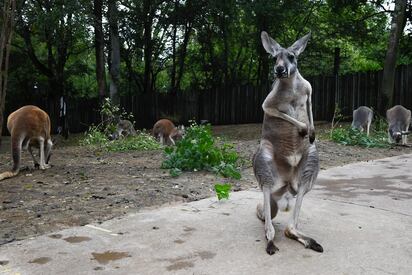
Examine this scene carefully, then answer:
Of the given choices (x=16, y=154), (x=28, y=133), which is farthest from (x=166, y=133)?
(x=16, y=154)

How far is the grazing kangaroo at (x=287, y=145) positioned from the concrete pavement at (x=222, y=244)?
1.17 feet

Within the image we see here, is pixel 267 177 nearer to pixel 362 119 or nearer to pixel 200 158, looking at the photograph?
pixel 200 158

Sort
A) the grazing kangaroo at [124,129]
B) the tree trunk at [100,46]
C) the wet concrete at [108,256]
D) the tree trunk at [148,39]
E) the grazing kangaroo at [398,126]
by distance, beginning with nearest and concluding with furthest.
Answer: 1. the wet concrete at [108,256]
2. the grazing kangaroo at [398,126]
3. the grazing kangaroo at [124,129]
4. the tree trunk at [100,46]
5. the tree trunk at [148,39]

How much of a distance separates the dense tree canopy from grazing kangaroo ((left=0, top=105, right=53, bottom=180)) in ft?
29.1

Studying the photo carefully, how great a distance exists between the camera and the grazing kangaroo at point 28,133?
7.36m

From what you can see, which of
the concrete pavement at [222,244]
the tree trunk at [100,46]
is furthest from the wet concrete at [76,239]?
the tree trunk at [100,46]

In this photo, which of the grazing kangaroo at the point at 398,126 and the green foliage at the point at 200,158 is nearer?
the green foliage at the point at 200,158

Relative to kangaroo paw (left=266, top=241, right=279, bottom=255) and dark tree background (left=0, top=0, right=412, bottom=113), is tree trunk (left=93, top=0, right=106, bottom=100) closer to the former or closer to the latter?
dark tree background (left=0, top=0, right=412, bottom=113)

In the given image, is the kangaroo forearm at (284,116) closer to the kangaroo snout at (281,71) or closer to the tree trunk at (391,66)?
the kangaroo snout at (281,71)

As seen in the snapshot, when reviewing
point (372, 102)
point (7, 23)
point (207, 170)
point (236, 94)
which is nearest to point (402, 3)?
point (372, 102)

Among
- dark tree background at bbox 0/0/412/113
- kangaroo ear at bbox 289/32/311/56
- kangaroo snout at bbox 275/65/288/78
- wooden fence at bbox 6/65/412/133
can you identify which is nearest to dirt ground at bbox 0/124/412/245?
kangaroo snout at bbox 275/65/288/78

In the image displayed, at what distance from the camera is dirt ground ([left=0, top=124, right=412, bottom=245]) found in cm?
446

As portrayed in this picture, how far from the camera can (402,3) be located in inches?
610

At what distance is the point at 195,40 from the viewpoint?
27.2m
